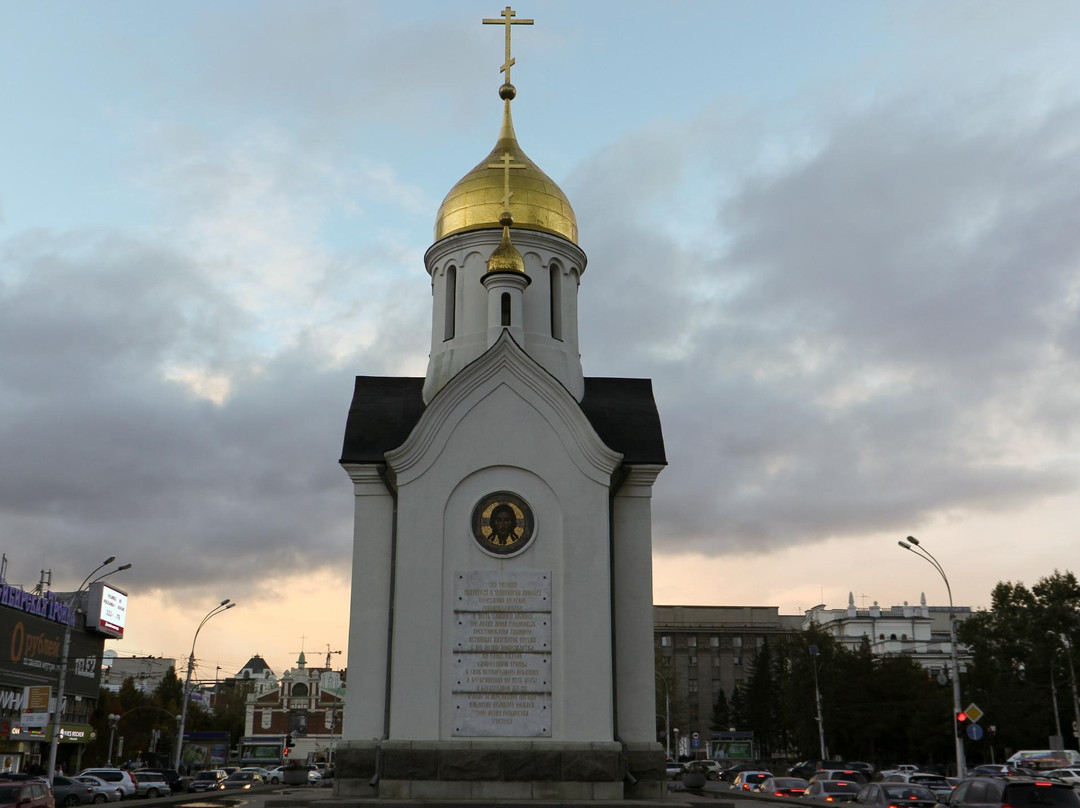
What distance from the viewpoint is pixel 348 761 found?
55.3 feet

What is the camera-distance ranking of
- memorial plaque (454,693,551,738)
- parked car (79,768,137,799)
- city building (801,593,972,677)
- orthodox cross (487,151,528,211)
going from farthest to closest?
city building (801,593,972,677) < parked car (79,768,137,799) < orthodox cross (487,151,528,211) < memorial plaque (454,693,551,738)

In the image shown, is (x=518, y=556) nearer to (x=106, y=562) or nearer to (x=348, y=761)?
(x=348, y=761)

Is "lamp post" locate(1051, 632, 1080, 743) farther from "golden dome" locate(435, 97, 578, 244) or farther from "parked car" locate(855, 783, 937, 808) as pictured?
"golden dome" locate(435, 97, 578, 244)

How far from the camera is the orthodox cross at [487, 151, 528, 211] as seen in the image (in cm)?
2161

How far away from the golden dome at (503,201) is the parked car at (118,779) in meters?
17.4

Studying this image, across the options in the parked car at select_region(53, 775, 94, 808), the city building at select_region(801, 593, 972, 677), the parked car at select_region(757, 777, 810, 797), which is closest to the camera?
the parked car at select_region(53, 775, 94, 808)

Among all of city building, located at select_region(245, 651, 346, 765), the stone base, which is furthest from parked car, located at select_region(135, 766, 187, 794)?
city building, located at select_region(245, 651, 346, 765)

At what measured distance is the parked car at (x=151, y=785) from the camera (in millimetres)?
29766

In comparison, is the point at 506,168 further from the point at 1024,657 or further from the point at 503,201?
the point at 1024,657

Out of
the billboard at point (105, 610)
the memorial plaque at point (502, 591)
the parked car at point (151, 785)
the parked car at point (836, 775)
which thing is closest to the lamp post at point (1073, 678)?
the parked car at point (836, 775)

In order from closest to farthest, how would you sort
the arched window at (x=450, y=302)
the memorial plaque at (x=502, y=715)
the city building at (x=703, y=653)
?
the memorial plaque at (x=502, y=715) < the arched window at (x=450, y=302) < the city building at (x=703, y=653)

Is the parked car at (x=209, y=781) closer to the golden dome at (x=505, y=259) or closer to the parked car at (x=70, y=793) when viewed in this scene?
the parked car at (x=70, y=793)

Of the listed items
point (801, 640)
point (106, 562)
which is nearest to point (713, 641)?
point (801, 640)

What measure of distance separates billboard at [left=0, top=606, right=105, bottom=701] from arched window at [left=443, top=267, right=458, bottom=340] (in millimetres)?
19413
